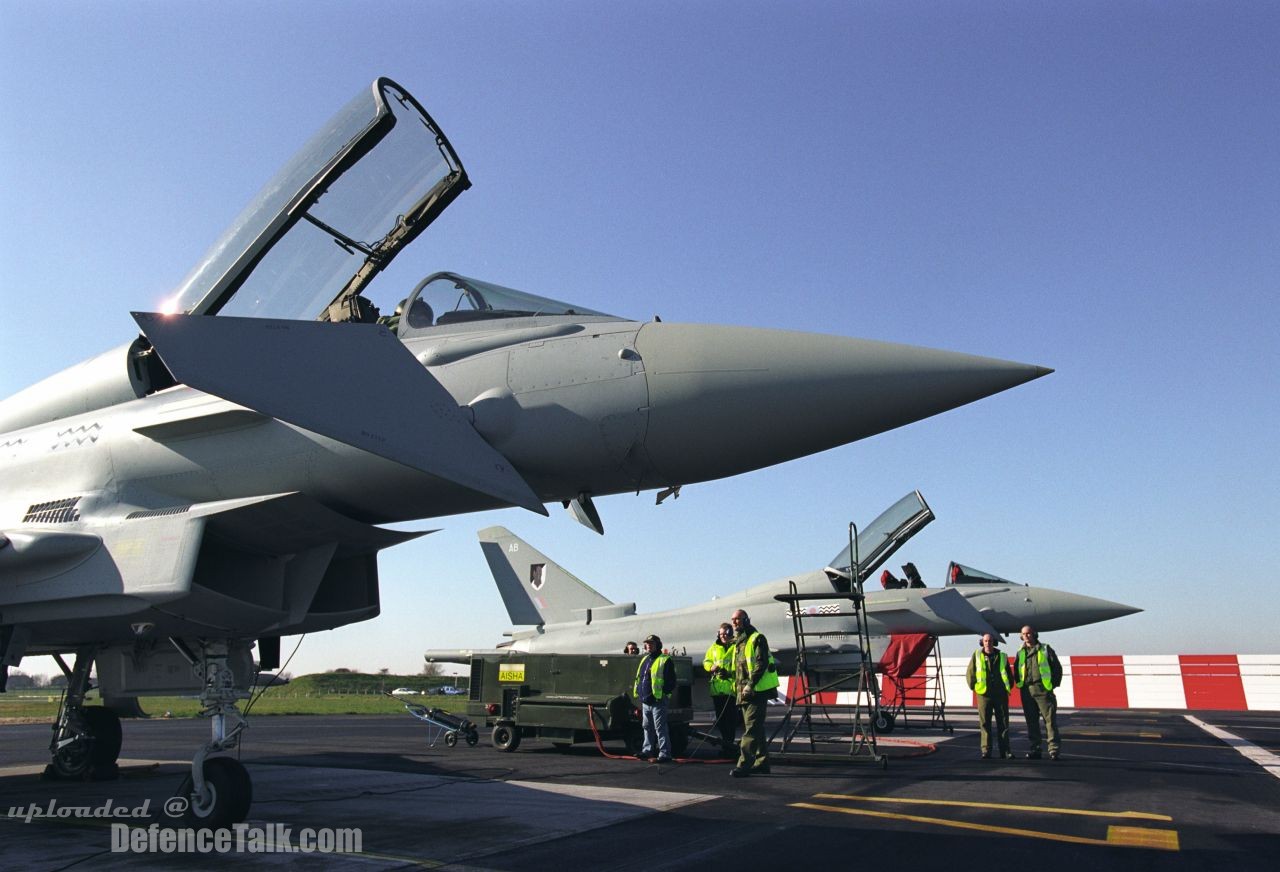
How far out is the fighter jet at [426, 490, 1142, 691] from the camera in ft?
51.2

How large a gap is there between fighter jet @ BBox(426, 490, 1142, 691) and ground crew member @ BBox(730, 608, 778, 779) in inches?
190

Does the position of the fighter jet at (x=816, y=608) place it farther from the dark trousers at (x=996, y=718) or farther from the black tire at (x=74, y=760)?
the black tire at (x=74, y=760)

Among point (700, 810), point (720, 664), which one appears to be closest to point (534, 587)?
point (720, 664)

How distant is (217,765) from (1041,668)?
968 cm

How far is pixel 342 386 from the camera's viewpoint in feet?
15.0

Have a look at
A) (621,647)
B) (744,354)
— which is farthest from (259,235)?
(621,647)

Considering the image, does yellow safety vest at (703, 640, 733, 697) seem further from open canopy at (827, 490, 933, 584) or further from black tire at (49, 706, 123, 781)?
black tire at (49, 706, 123, 781)

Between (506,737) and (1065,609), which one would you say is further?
(1065,609)

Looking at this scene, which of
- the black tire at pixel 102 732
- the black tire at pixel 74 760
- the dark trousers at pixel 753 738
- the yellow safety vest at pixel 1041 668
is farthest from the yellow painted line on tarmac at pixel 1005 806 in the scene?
the black tire at pixel 74 760

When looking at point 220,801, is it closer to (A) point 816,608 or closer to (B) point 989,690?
(B) point 989,690

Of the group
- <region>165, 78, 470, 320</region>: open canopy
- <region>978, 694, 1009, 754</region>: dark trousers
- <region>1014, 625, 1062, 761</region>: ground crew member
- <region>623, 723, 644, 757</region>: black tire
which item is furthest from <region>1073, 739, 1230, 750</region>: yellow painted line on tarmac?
<region>165, 78, 470, 320</region>: open canopy

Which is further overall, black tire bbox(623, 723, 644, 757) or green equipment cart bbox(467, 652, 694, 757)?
black tire bbox(623, 723, 644, 757)

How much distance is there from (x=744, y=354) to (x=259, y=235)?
11.1ft

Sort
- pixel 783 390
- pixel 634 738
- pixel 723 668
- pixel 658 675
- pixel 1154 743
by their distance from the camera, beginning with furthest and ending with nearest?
pixel 1154 743, pixel 634 738, pixel 658 675, pixel 723 668, pixel 783 390
